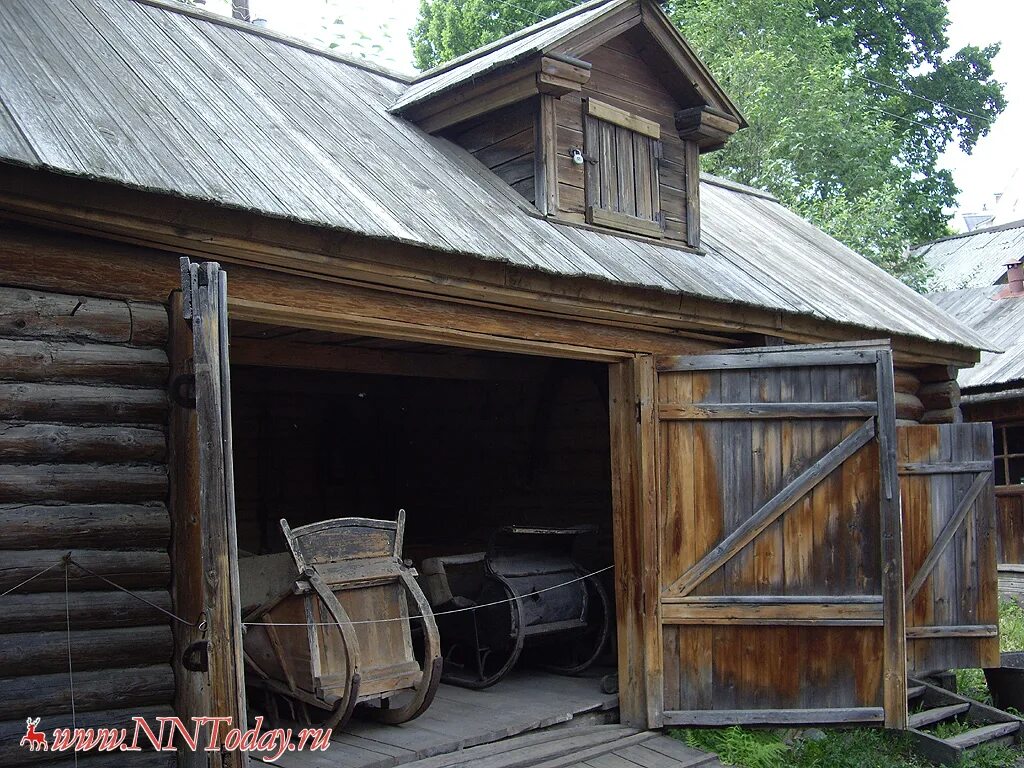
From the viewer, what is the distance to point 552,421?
9.67m

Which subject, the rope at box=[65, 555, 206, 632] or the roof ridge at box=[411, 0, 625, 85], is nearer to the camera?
the rope at box=[65, 555, 206, 632]

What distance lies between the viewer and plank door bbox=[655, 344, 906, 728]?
693cm

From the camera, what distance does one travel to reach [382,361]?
9078mm

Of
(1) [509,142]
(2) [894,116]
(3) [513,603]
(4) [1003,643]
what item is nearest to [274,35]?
(1) [509,142]

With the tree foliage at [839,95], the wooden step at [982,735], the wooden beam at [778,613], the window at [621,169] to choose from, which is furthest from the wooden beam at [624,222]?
the tree foliage at [839,95]

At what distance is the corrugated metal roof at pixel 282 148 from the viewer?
502 cm

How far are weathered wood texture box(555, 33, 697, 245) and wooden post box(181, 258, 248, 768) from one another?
373 cm

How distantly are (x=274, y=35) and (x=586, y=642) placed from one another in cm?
530

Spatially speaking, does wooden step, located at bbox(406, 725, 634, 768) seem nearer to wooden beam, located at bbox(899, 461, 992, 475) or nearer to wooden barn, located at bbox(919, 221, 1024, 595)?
wooden beam, located at bbox(899, 461, 992, 475)

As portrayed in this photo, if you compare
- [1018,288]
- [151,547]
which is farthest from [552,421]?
[1018,288]

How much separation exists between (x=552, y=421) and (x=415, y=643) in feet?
7.69

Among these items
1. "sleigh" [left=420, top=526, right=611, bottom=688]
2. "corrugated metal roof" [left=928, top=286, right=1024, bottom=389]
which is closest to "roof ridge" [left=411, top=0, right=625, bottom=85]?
"sleigh" [left=420, top=526, right=611, bottom=688]

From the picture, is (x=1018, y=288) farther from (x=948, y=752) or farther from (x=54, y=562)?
(x=54, y=562)

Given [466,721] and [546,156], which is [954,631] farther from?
[546,156]
